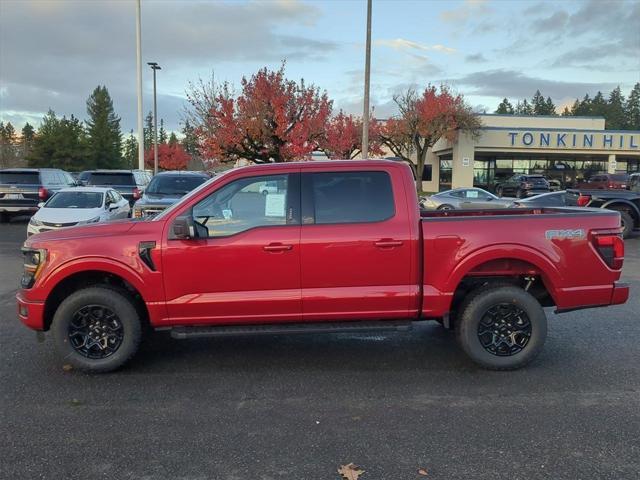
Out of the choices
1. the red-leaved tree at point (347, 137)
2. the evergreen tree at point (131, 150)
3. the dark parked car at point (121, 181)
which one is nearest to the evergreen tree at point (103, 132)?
the evergreen tree at point (131, 150)

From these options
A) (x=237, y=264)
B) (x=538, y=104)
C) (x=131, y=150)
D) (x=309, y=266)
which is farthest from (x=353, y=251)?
(x=538, y=104)

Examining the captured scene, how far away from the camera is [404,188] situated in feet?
16.8

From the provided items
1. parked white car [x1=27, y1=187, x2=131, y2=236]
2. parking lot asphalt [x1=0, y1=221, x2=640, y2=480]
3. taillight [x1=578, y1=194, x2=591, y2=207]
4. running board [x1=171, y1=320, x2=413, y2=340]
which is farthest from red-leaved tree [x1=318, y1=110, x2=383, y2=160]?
running board [x1=171, y1=320, x2=413, y2=340]

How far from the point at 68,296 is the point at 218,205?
1.63 m

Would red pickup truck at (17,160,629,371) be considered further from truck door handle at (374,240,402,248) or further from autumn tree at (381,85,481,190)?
autumn tree at (381,85,481,190)

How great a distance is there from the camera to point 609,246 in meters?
5.12

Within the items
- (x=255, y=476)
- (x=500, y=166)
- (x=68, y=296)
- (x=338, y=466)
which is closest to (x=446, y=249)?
(x=338, y=466)

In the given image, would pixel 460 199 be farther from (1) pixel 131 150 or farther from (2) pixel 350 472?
(1) pixel 131 150

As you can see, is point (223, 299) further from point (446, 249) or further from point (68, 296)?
point (446, 249)

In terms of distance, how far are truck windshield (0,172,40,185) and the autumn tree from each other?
28949 mm

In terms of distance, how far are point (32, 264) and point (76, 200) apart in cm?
940

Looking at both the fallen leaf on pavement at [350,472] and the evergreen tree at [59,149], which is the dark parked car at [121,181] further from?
the evergreen tree at [59,149]

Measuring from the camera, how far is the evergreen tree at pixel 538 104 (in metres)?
117

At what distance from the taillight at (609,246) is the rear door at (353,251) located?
1.76 m
